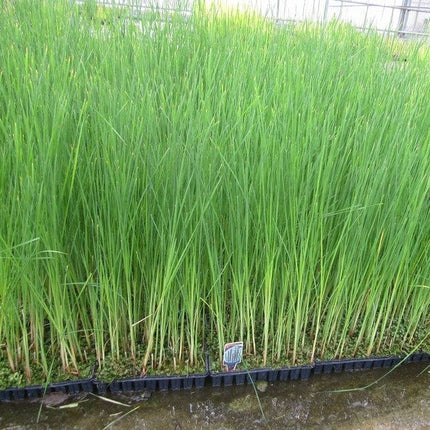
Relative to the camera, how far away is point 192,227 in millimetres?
852

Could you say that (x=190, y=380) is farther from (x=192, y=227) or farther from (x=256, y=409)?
(x=192, y=227)

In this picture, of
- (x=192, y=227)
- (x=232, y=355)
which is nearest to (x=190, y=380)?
(x=232, y=355)

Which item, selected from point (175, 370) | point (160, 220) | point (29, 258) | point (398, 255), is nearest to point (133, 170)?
point (160, 220)

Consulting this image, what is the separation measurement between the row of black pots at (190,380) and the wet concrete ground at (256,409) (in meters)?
0.02

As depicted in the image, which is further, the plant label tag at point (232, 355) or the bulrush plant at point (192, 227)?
the plant label tag at point (232, 355)

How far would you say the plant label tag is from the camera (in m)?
0.89

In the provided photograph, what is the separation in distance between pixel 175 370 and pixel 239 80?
0.78 meters

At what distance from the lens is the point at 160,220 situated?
86 centimetres

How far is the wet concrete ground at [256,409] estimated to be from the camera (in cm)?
85

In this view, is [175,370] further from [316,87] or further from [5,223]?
[316,87]

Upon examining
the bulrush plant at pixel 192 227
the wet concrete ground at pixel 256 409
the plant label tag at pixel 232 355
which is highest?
the bulrush plant at pixel 192 227

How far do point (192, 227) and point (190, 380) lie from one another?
354mm

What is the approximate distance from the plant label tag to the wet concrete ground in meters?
0.07

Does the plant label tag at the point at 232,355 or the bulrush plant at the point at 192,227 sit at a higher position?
the bulrush plant at the point at 192,227
